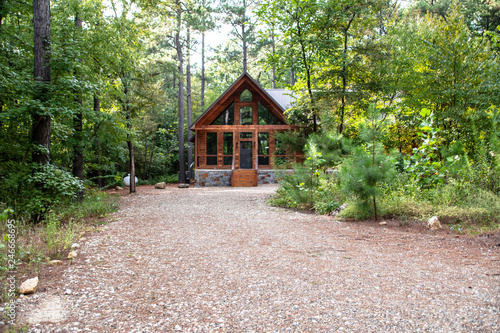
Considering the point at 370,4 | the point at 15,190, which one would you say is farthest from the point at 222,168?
the point at 15,190

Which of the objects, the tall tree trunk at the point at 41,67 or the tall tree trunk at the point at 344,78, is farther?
the tall tree trunk at the point at 344,78

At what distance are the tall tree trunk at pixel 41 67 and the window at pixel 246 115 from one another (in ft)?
39.1

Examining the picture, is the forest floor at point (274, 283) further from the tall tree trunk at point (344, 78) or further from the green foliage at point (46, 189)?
the tall tree trunk at point (344, 78)

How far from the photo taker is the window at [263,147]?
57.9 ft

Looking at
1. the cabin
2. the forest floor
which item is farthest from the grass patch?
the cabin

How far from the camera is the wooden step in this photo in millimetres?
16031

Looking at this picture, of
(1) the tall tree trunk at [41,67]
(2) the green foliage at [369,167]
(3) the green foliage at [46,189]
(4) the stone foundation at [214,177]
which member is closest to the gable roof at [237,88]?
(4) the stone foundation at [214,177]

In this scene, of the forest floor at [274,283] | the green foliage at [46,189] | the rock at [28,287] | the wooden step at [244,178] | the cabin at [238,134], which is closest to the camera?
the forest floor at [274,283]

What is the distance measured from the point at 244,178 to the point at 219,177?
1.52 metres

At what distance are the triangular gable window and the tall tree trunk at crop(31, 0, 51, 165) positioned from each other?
11.8 meters

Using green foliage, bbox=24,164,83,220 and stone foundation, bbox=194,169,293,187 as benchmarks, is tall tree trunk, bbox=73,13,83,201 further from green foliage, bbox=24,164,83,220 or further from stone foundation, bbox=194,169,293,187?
stone foundation, bbox=194,169,293,187

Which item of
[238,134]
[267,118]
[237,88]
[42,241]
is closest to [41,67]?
[42,241]

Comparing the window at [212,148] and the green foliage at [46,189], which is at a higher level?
the window at [212,148]

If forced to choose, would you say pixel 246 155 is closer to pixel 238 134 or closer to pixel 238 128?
pixel 238 134
